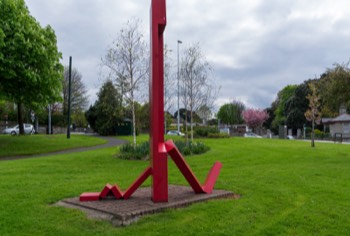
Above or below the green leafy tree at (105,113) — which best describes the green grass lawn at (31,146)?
below

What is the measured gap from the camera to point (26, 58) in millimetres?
22531

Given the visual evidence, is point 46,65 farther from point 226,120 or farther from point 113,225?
point 226,120

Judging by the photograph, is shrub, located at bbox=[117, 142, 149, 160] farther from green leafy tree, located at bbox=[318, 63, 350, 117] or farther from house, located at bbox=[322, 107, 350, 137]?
house, located at bbox=[322, 107, 350, 137]

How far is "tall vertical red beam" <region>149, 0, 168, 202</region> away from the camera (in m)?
6.80

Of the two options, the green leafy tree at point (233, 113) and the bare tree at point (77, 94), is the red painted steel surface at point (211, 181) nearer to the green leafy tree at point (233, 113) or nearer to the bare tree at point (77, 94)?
the bare tree at point (77, 94)

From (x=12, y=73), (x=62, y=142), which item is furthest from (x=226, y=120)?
(x=12, y=73)

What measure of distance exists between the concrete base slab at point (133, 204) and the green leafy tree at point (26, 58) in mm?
16138

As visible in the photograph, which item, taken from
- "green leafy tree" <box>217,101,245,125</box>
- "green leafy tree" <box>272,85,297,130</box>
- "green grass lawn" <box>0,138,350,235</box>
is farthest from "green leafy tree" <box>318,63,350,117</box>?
"green leafy tree" <box>217,101,245,125</box>

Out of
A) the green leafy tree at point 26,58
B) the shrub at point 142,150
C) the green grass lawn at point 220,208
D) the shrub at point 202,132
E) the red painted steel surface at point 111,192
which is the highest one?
the green leafy tree at point 26,58

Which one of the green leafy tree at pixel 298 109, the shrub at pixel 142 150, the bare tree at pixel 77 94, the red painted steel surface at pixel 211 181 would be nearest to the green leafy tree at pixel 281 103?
the green leafy tree at pixel 298 109

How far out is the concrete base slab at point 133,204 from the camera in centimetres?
586

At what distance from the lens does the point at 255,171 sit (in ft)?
38.5

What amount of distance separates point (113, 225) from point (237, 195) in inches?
124

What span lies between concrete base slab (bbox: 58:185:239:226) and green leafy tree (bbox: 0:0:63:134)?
16.1 metres
